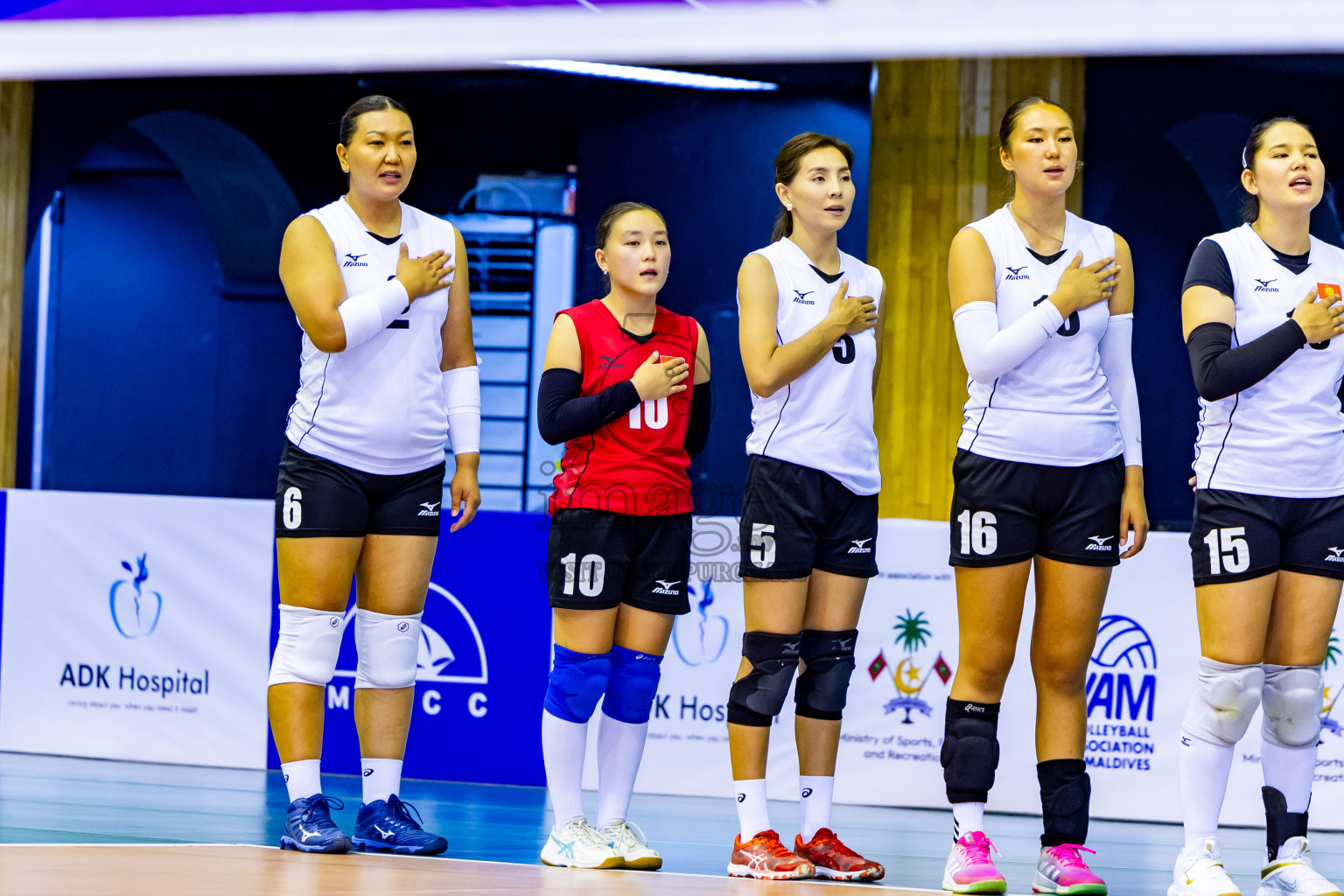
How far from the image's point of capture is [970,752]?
288cm

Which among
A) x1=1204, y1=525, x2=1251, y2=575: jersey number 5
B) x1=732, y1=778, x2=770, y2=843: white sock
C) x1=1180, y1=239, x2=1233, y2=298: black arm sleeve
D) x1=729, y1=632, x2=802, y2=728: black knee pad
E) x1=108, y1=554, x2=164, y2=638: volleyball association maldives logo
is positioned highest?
x1=1180, y1=239, x2=1233, y2=298: black arm sleeve

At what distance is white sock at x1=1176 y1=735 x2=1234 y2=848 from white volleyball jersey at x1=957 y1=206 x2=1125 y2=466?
629mm

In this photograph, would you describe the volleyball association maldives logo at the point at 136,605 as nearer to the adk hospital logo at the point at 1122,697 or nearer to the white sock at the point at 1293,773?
the adk hospital logo at the point at 1122,697

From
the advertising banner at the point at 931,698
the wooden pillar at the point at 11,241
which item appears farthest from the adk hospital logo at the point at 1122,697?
the wooden pillar at the point at 11,241

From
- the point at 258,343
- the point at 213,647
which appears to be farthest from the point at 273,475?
the point at 213,647

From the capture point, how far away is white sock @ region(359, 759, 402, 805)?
10.6 feet

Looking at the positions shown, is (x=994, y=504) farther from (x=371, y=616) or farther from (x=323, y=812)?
(x=323, y=812)

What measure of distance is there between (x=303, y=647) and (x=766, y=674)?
1036 millimetres

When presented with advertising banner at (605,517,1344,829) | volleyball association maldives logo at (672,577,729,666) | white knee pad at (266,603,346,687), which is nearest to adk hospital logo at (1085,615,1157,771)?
advertising banner at (605,517,1344,829)

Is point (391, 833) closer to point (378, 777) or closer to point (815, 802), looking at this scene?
point (378, 777)

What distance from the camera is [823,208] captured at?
312cm

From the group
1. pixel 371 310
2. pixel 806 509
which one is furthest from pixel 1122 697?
pixel 371 310

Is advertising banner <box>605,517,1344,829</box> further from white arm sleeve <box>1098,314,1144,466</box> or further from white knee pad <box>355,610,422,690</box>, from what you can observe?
white knee pad <box>355,610,422,690</box>

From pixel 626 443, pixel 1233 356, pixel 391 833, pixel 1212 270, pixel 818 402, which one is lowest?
pixel 391 833
